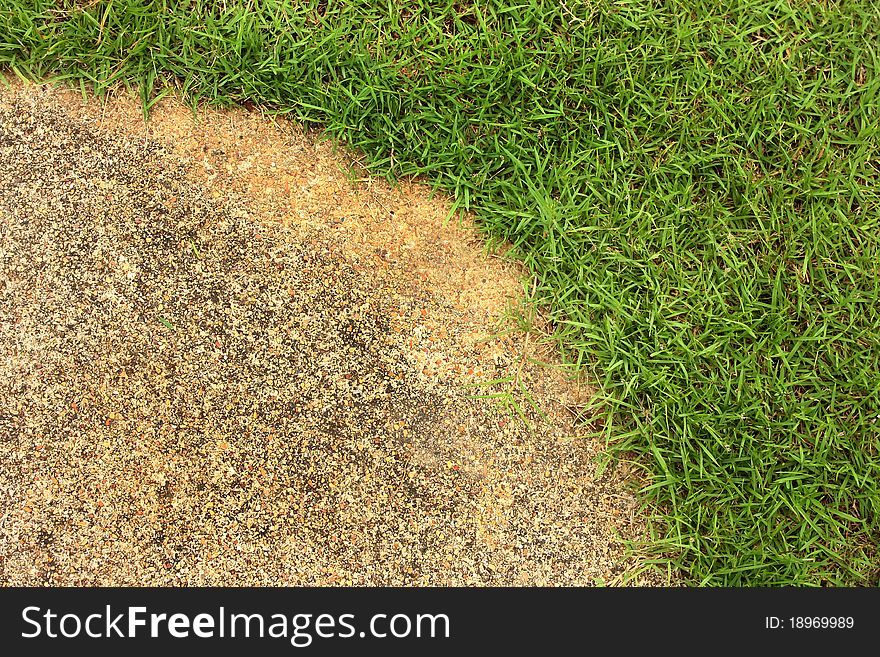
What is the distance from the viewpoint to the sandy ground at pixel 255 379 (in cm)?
181

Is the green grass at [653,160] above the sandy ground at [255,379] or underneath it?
above

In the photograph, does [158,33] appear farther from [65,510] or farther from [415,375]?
[65,510]

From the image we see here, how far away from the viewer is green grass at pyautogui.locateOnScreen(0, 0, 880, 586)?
1898 mm

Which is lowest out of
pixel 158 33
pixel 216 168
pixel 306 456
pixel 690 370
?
pixel 306 456

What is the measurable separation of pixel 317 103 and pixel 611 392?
49.6 inches

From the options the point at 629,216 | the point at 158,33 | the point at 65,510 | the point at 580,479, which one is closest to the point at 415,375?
the point at 580,479

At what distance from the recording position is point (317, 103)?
2.01 metres

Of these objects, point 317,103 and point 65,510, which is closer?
point 65,510

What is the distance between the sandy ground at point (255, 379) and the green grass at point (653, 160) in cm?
14

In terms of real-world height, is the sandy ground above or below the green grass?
below

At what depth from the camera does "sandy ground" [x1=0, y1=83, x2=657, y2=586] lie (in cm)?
181

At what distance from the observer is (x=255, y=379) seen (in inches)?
74.2

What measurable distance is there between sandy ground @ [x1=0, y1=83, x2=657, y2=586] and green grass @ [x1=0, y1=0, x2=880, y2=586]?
138mm

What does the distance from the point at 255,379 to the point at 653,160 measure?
1.37 m
